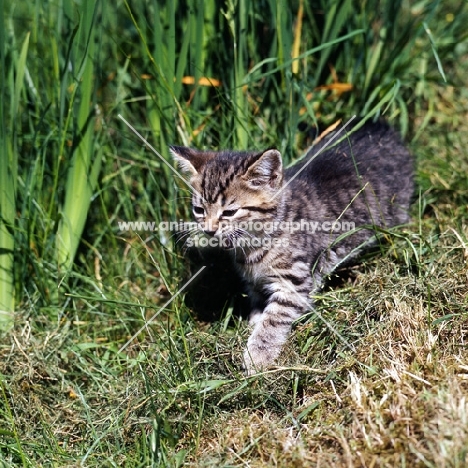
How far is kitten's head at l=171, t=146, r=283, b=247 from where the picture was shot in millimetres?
3336

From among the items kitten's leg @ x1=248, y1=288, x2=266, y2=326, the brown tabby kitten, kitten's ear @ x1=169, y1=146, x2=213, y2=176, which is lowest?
kitten's leg @ x1=248, y1=288, x2=266, y2=326

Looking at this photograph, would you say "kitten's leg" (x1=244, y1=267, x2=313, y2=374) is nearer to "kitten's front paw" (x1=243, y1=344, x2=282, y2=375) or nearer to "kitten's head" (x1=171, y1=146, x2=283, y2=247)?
"kitten's front paw" (x1=243, y1=344, x2=282, y2=375)

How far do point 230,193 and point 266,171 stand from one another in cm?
23

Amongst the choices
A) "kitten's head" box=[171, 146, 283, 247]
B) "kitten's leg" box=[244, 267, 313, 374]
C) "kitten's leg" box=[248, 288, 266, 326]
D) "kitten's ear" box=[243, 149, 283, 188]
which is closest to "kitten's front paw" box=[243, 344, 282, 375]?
"kitten's leg" box=[244, 267, 313, 374]

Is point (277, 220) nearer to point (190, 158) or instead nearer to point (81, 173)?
point (190, 158)

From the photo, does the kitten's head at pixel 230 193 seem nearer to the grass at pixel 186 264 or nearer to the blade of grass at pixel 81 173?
the grass at pixel 186 264

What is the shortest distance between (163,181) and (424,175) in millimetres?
1624

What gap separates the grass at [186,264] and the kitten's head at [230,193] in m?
0.39

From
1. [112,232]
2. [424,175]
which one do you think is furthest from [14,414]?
[424,175]

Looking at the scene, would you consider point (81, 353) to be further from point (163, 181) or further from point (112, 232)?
point (163, 181)

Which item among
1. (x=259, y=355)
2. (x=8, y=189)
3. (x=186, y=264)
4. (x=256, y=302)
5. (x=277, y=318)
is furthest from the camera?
(x=186, y=264)

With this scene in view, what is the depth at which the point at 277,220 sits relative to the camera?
11.2ft

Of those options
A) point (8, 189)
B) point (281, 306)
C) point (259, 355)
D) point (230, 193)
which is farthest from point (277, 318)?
point (8, 189)

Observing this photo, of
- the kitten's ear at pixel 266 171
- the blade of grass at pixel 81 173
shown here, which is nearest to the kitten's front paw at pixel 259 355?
the kitten's ear at pixel 266 171
